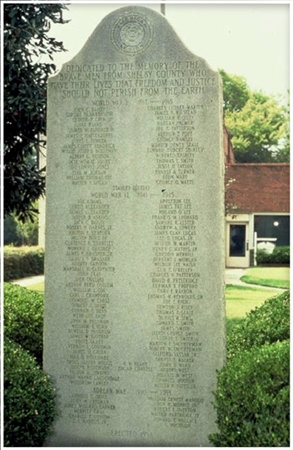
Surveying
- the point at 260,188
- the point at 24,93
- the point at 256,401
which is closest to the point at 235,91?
the point at 260,188

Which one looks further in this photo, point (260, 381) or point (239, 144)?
point (239, 144)

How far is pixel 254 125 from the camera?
4372 cm

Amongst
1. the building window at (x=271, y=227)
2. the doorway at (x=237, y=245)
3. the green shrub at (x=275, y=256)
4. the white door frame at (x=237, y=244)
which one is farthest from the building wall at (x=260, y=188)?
the green shrub at (x=275, y=256)

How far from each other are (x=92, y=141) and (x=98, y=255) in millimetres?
1115

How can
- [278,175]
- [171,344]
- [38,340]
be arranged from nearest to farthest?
[171,344], [38,340], [278,175]

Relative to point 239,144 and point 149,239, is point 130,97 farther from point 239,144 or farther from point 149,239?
point 239,144

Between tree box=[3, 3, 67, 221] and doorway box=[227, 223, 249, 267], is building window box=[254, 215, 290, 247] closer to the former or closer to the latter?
doorway box=[227, 223, 249, 267]

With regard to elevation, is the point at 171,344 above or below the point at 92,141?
below

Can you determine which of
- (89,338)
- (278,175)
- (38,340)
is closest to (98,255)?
(89,338)

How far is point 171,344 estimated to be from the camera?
21.7 ft

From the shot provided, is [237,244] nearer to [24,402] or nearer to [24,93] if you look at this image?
[24,93]

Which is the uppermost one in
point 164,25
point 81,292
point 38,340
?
point 164,25

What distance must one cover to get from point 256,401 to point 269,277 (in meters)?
21.0

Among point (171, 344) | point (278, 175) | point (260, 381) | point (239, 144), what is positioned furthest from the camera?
point (239, 144)
